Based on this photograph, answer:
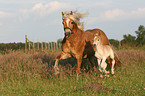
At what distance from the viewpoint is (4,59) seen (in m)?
10.8

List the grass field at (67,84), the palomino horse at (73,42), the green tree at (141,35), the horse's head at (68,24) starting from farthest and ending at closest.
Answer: the green tree at (141,35), the palomino horse at (73,42), the horse's head at (68,24), the grass field at (67,84)

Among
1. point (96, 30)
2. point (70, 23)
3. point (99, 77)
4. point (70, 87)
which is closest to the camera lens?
point (70, 87)

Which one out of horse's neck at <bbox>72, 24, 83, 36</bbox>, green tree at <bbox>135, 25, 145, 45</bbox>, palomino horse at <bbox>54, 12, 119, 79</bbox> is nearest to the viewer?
palomino horse at <bbox>54, 12, 119, 79</bbox>

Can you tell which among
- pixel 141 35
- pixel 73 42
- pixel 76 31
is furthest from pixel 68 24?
pixel 141 35

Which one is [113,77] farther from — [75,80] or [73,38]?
[73,38]

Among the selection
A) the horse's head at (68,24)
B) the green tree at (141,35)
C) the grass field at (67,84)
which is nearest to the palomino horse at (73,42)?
the horse's head at (68,24)

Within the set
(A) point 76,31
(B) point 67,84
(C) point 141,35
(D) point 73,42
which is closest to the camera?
(B) point 67,84

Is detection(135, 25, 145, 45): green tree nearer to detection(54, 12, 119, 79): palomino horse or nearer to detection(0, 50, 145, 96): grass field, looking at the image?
detection(0, 50, 145, 96): grass field

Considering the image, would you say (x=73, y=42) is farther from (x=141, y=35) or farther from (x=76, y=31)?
(x=141, y=35)

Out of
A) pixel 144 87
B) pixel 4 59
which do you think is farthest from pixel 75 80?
pixel 4 59

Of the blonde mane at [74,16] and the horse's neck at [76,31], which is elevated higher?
the blonde mane at [74,16]

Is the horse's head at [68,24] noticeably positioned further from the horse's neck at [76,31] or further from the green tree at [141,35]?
the green tree at [141,35]

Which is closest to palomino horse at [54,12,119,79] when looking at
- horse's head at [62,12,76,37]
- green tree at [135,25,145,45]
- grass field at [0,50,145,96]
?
horse's head at [62,12,76,37]

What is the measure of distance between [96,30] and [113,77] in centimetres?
267
